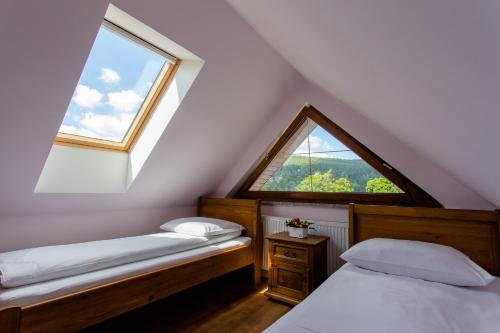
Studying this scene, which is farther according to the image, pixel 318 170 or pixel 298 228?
pixel 318 170

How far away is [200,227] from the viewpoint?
8.93ft

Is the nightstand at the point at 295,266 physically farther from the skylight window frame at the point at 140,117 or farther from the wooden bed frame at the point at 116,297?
the skylight window frame at the point at 140,117

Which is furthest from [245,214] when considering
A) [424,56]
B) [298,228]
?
[424,56]

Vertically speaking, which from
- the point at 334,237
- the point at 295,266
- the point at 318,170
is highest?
the point at 318,170

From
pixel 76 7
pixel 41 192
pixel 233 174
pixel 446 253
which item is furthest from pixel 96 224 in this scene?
pixel 446 253

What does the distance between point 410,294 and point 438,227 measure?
901 millimetres

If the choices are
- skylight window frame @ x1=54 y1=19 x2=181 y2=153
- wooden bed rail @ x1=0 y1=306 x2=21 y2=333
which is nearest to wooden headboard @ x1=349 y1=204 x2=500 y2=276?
skylight window frame @ x1=54 y1=19 x2=181 y2=153

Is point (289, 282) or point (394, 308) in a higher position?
point (394, 308)

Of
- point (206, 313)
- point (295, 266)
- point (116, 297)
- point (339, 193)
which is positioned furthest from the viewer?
point (339, 193)

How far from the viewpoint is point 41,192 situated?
2072mm

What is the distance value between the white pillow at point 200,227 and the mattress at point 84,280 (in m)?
0.27

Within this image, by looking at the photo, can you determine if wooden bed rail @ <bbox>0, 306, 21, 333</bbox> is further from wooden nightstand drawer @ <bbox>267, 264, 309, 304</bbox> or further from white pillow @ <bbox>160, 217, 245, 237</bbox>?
wooden nightstand drawer @ <bbox>267, 264, 309, 304</bbox>

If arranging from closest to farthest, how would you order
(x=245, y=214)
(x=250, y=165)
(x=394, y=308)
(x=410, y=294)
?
(x=394, y=308) < (x=410, y=294) < (x=245, y=214) < (x=250, y=165)

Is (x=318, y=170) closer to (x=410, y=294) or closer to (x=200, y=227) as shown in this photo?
(x=200, y=227)
